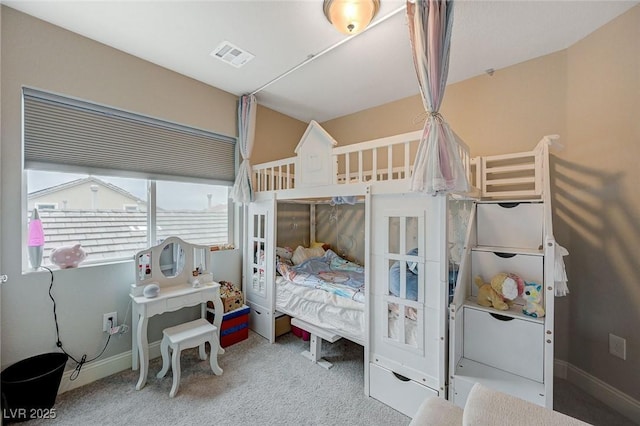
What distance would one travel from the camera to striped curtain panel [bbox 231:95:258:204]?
299 cm

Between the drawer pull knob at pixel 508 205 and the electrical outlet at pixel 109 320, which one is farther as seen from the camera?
the electrical outlet at pixel 109 320

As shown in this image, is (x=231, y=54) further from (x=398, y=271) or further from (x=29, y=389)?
(x=29, y=389)

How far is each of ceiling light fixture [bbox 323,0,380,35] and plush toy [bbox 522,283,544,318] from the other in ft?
6.90

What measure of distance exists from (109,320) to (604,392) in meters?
3.99

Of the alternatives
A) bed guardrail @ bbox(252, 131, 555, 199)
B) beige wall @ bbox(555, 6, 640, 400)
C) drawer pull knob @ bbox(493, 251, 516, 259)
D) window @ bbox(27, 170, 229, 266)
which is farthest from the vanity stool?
beige wall @ bbox(555, 6, 640, 400)

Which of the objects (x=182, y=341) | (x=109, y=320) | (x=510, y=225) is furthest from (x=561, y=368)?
(x=109, y=320)

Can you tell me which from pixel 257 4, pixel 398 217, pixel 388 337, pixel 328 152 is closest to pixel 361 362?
pixel 388 337

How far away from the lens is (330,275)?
2859mm

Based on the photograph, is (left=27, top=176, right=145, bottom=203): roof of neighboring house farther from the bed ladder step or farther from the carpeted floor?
the bed ladder step

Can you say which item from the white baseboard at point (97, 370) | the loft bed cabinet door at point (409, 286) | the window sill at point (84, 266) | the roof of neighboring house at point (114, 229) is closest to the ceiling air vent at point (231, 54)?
the roof of neighboring house at point (114, 229)

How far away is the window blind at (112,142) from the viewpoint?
1985 millimetres

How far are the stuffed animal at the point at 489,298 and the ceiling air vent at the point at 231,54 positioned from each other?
2724 millimetres

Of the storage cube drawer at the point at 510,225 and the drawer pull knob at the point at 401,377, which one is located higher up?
the storage cube drawer at the point at 510,225

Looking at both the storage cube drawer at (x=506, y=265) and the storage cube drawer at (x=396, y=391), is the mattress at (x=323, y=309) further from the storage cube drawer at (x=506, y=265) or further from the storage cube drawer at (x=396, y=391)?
the storage cube drawer at (x=506, y=265)
